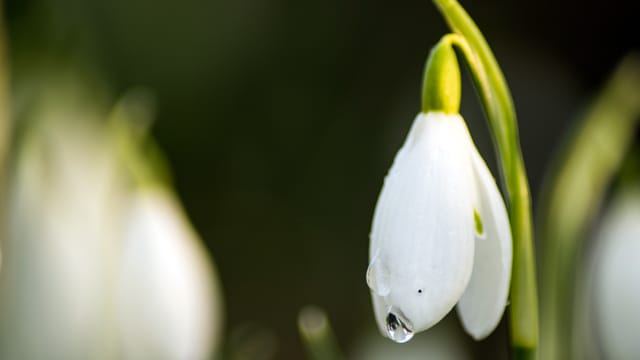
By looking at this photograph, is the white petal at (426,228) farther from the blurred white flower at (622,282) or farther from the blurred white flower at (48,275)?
the blurred white flower at (48,275)

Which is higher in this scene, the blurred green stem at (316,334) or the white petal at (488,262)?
the white petal at (488,262)

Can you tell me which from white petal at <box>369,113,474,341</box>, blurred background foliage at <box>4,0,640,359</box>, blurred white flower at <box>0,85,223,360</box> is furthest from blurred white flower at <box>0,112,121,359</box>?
blurred background foliage at <box>4,0,640,359</box>

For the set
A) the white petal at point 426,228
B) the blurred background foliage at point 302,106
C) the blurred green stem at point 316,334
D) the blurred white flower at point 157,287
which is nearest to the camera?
the white petal at point 426,228

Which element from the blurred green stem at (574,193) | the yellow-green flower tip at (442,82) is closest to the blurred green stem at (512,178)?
the yellow-green flower tip at (442,82)

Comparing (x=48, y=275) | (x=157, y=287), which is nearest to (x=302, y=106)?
(x=48, y=275)

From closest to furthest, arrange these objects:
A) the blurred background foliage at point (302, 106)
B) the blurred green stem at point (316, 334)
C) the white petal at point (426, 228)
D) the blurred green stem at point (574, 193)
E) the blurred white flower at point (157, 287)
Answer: the white petal at point (426, 228) → the blurred green stem at point (316, 334) → the blurred green stem at point (574, 193) → the blurred white flower at point (157, 287) → the blurred background foliage at point (302, 106)

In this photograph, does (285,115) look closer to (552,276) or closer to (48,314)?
(48,314)

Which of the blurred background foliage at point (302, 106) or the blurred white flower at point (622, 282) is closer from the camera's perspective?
the blurred white flower at point (622, 282)
